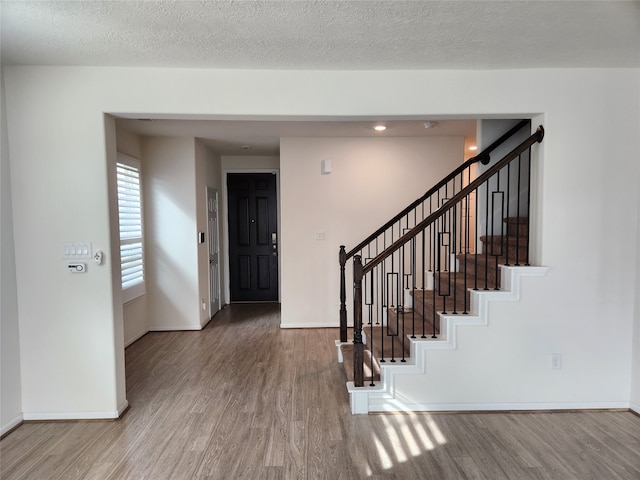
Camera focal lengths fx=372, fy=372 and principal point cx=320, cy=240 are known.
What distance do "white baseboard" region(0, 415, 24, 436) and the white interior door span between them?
274cm

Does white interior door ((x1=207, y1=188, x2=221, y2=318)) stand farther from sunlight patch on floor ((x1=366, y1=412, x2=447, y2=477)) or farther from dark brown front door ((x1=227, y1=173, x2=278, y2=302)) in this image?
sunlight patch on floor ((x1=366, y1=412, x2=447, y2=477))

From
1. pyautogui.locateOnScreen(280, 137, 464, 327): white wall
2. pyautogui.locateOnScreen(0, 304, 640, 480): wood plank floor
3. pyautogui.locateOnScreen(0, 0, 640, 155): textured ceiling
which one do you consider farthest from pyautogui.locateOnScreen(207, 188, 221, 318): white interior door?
pyautogui.locateOnScreen(0, 0, 640, 155): textured ceiling

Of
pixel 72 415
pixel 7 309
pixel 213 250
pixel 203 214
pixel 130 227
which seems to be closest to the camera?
pixel 7 309

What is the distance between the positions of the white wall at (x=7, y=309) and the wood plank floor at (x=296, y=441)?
19 cm

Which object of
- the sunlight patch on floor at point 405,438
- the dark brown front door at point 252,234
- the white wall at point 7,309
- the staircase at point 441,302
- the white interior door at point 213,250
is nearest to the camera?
the sunlight patch on floor at point 405,438

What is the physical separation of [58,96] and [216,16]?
139cm

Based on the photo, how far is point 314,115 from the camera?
8.65ft

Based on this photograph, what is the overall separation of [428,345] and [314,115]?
1833 millimetres

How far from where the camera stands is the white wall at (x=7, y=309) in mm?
2432

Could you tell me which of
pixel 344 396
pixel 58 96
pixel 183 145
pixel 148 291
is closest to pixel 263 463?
pixel 344 396

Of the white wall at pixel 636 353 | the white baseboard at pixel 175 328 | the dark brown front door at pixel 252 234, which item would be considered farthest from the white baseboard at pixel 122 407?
the white wall at pixel 636 353

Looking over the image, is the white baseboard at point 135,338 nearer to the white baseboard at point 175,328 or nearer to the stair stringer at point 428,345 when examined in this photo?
the white baseboard at point 175,328

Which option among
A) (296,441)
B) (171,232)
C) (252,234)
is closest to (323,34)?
(296,441)

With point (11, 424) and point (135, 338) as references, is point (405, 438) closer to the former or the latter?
point (11, 424)
